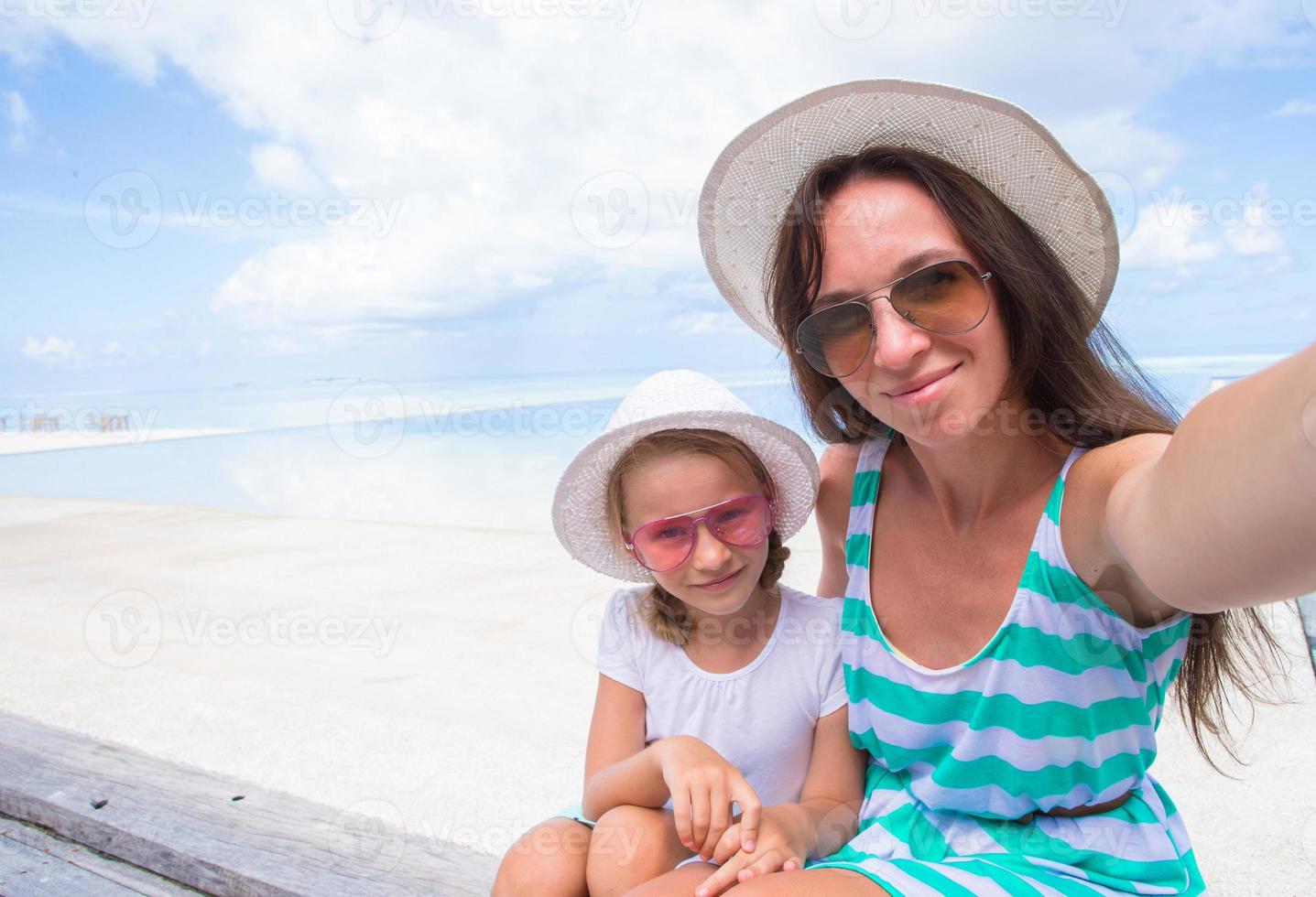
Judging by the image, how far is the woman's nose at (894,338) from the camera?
56.7 inches

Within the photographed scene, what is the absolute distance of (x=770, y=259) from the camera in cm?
186

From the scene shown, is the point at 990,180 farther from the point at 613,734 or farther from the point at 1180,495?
the point at 613,734

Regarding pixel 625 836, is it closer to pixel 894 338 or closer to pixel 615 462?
pixel 615 462

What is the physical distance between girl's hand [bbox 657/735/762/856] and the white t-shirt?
31 cm

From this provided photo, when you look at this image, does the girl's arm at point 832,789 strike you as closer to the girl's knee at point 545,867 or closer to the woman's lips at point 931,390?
the girl's knee at point 545,867

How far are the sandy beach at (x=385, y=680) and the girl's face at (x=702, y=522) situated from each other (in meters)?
1.22

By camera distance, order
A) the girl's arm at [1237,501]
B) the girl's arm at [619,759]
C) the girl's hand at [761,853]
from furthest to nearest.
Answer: the girl's arm at [619,759]
the girl's hand at [761,853]
the girl's arm at [1237,501]

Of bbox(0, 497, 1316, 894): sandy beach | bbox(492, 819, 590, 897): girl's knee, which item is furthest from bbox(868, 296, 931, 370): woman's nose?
bbox(0, 497, 1316, 894): sandy beach

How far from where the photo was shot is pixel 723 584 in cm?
178

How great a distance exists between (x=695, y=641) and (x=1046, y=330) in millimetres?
865

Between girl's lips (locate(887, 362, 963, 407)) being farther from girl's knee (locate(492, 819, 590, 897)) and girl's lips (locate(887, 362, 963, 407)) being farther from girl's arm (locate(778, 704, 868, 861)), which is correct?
girl's knee (locate(492, 819, 590, 897))

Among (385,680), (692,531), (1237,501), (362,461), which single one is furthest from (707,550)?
(362,461)

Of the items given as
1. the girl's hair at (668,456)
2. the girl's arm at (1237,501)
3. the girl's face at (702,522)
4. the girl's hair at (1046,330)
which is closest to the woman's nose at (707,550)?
the girl's face at (702,522)

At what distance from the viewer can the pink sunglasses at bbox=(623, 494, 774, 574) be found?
1765 millimetres
